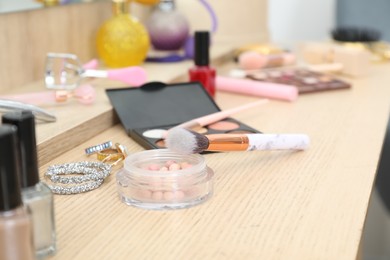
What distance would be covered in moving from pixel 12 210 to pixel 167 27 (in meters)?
0.73

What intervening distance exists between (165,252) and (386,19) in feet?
3.98

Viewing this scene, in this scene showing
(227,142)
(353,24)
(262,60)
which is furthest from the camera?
(353,24)

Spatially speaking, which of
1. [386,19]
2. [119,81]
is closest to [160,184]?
[119,81]

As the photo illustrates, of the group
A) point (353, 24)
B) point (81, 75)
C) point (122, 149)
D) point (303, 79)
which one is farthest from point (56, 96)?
point (353, 24)

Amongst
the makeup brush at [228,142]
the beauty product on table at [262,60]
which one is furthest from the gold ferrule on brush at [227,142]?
the beauty product on table at [262,60]

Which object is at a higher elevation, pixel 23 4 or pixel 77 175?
pixel 23 4

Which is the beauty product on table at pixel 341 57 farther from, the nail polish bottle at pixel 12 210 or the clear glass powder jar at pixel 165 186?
the nail polish bottle at pixel 12 210

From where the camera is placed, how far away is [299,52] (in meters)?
1.21

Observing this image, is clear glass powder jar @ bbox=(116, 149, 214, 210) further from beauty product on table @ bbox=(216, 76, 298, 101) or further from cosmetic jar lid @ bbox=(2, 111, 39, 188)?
beauty product on table @ bbox=(216, 76, 298, 101)

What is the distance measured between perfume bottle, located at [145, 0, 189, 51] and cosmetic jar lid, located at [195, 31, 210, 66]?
23 cm

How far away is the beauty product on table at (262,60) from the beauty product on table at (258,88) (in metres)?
0.11

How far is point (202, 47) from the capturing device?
0.83m

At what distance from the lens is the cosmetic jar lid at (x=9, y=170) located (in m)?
0.35

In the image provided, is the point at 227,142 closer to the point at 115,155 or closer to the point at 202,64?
the point at 115,155
